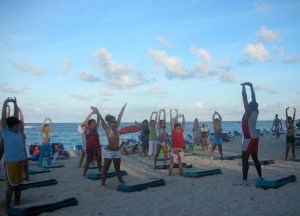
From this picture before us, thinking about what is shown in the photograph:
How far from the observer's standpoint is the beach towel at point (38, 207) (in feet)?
17.2

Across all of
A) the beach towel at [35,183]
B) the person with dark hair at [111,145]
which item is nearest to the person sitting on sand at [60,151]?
the beach towel at [35,183]

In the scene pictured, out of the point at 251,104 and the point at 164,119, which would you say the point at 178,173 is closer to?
the point at 164,119

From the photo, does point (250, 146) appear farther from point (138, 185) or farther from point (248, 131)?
point (138, 185)

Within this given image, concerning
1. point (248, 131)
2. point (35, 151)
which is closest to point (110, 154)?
point (248, 131)

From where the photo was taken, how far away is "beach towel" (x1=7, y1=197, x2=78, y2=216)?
5234 mm

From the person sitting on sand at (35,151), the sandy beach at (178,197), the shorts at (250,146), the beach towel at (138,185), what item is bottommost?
the sandy beach at (178,197)

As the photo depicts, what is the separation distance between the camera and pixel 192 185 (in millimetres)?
7934

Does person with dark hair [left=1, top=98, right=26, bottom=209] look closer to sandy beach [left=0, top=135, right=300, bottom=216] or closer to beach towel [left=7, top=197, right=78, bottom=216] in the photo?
beach towel [left=7, top=197, right=78, bottom=216]

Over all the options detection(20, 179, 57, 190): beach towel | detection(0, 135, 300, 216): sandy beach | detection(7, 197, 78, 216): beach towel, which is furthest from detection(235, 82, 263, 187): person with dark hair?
detection(20, 179, 57, 190): beach towel

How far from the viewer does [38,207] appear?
545 cm

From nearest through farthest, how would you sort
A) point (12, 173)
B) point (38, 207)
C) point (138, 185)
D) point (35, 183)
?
point (38, 207), point (12, 173), point (138, 185), point (35, 183)

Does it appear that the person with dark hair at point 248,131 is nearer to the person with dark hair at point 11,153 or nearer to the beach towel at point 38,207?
the beach towel at point 38,207

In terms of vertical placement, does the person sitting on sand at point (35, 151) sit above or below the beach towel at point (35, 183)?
above

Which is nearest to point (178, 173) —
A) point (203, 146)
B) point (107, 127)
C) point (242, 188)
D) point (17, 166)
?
point (242, 188)
